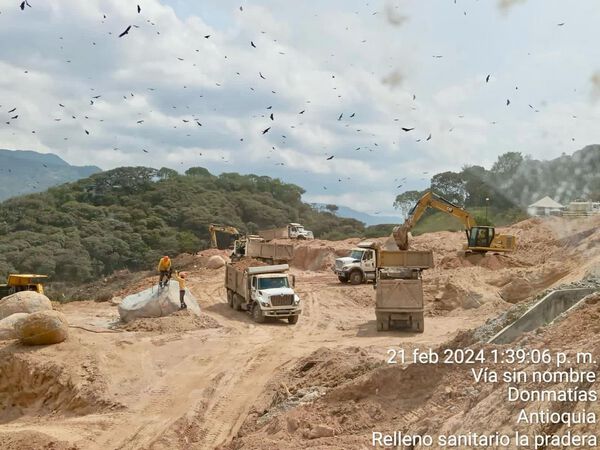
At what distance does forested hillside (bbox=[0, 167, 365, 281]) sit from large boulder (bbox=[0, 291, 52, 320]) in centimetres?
2815

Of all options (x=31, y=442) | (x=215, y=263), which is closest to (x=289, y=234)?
(x=215, y=263)

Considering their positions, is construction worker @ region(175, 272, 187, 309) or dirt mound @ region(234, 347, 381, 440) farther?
construction worker @ region(175, 272, 187, 309)

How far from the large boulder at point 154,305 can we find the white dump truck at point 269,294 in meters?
2.10

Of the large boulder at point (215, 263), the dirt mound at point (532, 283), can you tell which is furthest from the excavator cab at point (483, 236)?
the large boulder at point (215, 263)

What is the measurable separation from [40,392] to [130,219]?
5143 cm

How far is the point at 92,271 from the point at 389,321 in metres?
38.4

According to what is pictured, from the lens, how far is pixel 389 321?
21.8 m

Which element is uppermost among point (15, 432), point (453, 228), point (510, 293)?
point (453, 228)

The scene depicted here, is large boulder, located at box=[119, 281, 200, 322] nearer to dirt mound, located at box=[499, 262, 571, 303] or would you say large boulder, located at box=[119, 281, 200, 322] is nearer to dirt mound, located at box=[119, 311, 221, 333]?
dirt mound, located at box=[119, 311, 221, 333]

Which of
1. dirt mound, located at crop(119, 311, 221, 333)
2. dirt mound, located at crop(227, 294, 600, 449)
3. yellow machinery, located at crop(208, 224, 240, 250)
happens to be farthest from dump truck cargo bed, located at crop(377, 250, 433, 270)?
yellow machinery, located at crop(208, 224, 240, 250)

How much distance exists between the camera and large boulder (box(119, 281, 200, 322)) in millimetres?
23703

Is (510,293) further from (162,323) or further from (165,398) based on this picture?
(165,398)

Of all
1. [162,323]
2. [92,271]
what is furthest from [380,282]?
[92,271]

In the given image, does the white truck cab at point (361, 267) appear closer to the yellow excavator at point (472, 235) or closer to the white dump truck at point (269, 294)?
the yellow excavator at point (472, 235)
